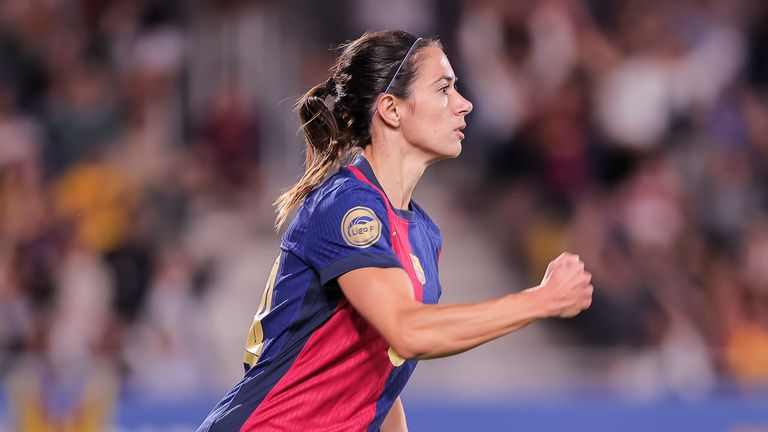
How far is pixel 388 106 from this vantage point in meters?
3.77

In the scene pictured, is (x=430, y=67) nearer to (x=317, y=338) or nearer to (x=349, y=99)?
(x=349, y=99)

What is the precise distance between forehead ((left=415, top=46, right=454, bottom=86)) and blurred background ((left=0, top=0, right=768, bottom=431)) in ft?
12.7

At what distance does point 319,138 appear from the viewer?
12.7 ft

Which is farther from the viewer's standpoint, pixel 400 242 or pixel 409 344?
pixel 400 242

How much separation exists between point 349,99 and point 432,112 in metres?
0.27

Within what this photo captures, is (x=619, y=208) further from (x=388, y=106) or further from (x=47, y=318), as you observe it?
(x=388, y=106)

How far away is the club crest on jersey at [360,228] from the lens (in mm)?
3369

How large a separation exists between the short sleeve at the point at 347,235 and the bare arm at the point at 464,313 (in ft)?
0.36

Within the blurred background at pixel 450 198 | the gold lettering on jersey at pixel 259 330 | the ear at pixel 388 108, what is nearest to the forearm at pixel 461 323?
the gold lettering on jersey at pixel 259 330

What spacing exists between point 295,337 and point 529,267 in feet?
19.4

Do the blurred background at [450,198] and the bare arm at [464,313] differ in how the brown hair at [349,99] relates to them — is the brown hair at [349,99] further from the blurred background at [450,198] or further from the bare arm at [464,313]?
the blurred background at [450,198]

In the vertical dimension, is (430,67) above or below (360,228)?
above

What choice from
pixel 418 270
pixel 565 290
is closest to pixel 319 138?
pixel 418 270

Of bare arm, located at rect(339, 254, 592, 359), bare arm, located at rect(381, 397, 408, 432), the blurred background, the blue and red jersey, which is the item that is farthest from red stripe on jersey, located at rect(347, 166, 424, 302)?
the blurred background
